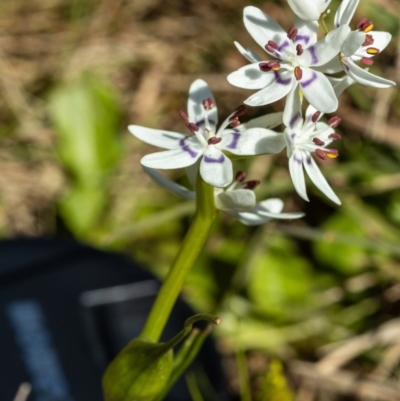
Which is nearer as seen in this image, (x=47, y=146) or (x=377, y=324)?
(x=377, y=324)

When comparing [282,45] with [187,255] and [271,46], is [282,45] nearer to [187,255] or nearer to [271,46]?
[271,46]

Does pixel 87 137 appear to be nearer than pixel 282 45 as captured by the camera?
No

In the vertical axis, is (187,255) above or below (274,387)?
above

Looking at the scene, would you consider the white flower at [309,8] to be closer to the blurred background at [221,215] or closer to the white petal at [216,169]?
the white petal at [216,169]

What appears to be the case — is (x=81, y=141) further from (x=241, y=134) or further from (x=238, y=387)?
(x=241, y=134)

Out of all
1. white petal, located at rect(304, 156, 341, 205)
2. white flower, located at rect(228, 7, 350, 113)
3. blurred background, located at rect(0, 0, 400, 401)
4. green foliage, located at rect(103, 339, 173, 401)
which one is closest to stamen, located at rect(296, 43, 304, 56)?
white flower, located at rect(228, 7, 350, 113)

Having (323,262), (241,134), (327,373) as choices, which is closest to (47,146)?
(323,262)

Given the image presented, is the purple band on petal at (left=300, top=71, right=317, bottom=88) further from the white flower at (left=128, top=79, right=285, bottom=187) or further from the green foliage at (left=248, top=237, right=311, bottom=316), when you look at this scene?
the green foliage at (left=248, top=237, right=311, bottom=316)

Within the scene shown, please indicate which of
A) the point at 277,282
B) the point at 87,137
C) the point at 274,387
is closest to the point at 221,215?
the point at 277,282
